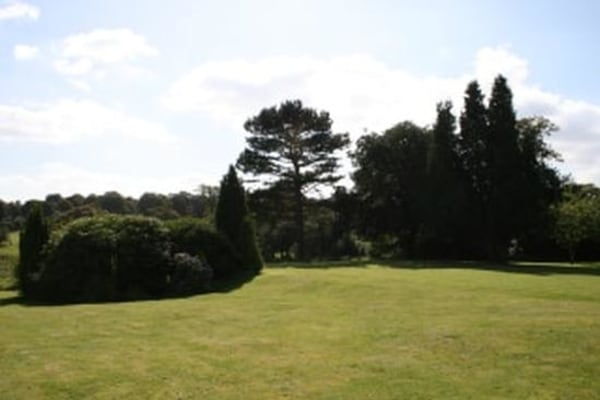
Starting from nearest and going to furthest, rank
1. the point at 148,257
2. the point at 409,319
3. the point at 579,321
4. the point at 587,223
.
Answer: the point at 579,321 → the point at 409,319 → the point at 148,257 → the point at 587,223

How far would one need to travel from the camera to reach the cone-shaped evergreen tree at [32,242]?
2689cm

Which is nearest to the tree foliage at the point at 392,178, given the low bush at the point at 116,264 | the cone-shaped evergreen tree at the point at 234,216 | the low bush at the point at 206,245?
the cone-shaped evergreen tree at the point at 234,216

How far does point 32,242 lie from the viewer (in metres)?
27.6

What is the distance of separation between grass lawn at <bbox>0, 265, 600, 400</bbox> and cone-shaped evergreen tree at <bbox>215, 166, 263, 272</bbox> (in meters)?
9.69

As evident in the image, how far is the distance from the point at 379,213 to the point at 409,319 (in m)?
37.6

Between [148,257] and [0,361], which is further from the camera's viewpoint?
[148,257]

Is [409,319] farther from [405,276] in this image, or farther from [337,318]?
[405,276]

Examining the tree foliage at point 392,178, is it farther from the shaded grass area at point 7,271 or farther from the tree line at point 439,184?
the shaded grass area at point 7,271

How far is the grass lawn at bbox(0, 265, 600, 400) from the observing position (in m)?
9.02

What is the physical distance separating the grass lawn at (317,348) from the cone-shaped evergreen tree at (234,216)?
381 inches

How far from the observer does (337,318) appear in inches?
618

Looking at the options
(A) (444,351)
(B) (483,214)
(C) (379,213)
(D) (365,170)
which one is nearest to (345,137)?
(D) (365,170)

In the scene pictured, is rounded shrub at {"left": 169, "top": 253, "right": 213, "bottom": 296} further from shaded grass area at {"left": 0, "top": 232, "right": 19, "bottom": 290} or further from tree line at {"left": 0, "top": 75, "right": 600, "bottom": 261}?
tree line at {"left": 0, "top": 75, "right": 600, "bottom": 261}

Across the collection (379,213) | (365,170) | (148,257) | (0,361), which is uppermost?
(365,170)
